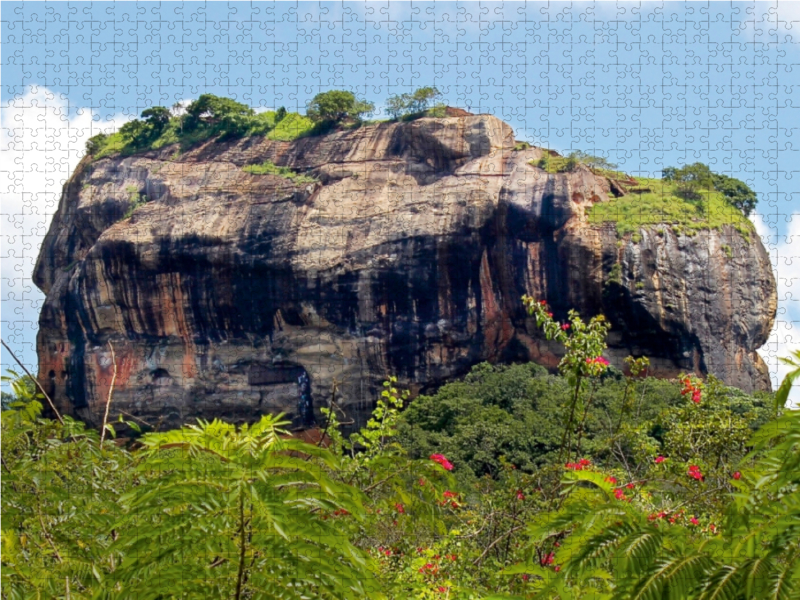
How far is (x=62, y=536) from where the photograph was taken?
3.10m

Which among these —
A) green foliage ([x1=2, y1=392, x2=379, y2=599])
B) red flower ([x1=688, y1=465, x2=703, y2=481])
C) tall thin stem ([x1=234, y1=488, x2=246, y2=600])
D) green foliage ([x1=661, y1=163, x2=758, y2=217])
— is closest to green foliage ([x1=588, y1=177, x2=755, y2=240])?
green foliage ([x1=661, y1=163, x2=758, y2=217])

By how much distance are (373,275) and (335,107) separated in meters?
4.14

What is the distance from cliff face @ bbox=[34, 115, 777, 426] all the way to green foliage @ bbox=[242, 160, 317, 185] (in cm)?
16

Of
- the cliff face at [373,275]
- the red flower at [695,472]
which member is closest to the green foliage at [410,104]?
the cliff face at [373,275]

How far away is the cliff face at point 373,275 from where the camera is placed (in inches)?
962

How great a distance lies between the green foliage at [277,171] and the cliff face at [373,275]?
0.16 meters

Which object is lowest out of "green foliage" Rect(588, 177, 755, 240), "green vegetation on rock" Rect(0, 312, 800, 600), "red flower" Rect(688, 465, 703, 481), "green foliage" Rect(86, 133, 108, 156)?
"red flower" Rect(688, 465, 703, 481)

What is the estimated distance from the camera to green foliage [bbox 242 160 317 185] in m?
25.0

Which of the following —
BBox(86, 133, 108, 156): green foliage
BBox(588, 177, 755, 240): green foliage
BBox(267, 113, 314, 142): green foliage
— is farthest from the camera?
BBox(86, 133, 108, 156): green foliage

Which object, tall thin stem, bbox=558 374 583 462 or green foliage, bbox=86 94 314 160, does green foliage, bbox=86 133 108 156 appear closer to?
green foliage, bbox=86 94 314 160

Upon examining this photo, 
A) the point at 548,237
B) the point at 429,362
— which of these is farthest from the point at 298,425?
the point at 548,237

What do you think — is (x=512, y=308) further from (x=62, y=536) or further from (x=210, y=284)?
(x=62, y=536)

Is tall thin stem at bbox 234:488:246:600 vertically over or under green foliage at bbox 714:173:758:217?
under

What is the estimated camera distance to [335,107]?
2531 cm
